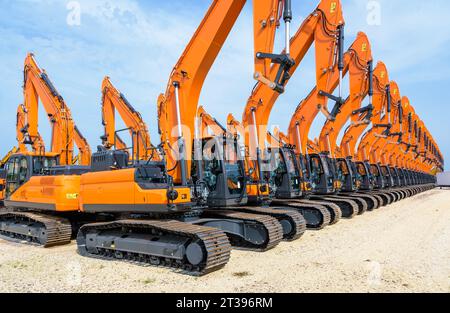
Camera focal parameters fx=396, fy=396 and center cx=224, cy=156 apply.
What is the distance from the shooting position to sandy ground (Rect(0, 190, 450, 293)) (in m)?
5.75

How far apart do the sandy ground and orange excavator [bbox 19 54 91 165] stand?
3.86 meters

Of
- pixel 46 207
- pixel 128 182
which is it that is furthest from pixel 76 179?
pixel 128 182

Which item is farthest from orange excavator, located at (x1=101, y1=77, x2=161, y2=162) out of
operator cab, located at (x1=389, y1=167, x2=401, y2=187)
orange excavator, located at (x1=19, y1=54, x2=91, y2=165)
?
operator cab, located at (x1=389, y1=167, x2=401, y2=187)

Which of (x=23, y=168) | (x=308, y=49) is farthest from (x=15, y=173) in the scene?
(x=308, y=49)

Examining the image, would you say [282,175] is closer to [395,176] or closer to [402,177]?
[395,176]

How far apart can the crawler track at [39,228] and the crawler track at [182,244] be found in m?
1.28

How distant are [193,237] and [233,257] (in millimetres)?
1677

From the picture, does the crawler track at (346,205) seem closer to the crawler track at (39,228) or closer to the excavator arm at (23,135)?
the crawler track at (39,228)

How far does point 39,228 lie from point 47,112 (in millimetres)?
4950

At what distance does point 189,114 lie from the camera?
8.41 m

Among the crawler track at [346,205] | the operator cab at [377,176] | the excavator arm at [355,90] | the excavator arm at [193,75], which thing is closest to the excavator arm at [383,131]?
the operator cab at [377,176]

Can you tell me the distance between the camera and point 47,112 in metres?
13.0

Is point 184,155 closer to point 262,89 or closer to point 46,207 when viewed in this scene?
point 46,207

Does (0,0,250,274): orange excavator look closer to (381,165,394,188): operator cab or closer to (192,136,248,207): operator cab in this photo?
(192,136,248,207): operator cab
